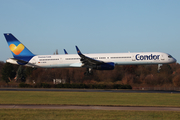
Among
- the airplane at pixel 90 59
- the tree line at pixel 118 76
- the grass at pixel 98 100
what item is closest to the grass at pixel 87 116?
the grass at pixel 98 100

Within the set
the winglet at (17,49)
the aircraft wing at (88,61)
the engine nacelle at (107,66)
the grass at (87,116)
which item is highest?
the winglet at (17,49)

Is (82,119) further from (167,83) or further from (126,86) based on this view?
(167,83)

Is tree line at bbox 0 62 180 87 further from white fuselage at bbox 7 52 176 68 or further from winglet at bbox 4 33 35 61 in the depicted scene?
winglet at bbox 4 33 35 61

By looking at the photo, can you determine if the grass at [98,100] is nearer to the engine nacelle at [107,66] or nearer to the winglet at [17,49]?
the engine nacelle at [107,66]

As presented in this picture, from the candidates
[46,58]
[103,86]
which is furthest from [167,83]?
[46,58]

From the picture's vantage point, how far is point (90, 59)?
48250 mm

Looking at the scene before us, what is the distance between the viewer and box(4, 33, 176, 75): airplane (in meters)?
49.8

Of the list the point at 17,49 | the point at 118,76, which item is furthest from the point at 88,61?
the point at 118,76

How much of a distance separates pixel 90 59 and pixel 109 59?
461 centimetres

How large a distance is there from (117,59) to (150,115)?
30.0 metres

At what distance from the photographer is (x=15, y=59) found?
49.7 m

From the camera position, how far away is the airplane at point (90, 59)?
49.8 metres

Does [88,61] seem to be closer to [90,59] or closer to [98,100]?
[90,59]

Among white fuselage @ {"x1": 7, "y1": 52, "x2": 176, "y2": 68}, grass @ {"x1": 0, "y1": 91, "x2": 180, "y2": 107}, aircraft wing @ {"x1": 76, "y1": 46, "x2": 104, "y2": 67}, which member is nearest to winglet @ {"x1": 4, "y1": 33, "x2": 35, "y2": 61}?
white fuselage @ {"x1": 7, "y1": 52, "x2": 176, "y2": 68}
